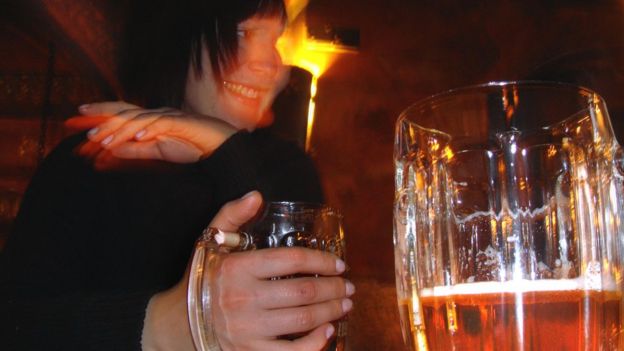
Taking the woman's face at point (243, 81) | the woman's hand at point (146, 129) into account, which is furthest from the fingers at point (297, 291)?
the woman's face at point (243, 81)

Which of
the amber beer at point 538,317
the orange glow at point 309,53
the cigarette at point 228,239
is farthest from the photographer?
the orange glow at point 309,53

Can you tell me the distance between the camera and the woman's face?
1301mm

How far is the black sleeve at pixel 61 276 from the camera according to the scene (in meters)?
0.67

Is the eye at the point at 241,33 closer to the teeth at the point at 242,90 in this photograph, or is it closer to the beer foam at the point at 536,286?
the teeth at the point at 242,90

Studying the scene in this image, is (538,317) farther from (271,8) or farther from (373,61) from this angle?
(373,61)

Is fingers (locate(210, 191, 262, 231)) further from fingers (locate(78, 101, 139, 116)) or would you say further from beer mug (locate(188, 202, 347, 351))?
fingers (locate(78, 101, 139, 116))

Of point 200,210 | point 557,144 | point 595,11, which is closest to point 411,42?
point 595,11

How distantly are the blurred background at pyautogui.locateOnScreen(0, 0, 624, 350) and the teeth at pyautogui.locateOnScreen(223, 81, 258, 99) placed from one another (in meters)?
0.57

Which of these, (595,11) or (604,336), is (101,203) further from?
(595,11)

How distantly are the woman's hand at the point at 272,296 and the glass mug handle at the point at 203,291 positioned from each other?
20mm

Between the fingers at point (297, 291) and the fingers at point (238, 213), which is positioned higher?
the fingers at point (238, 213)

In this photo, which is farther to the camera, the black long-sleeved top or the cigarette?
the black long-sleeved top

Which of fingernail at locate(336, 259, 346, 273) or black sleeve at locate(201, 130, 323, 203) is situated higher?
black sleeve at locate(201, 130, 323, 203)

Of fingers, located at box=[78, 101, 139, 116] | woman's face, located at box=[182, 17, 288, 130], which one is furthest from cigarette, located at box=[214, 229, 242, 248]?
woman's face, located at box=[182, 17, 288, 130]
